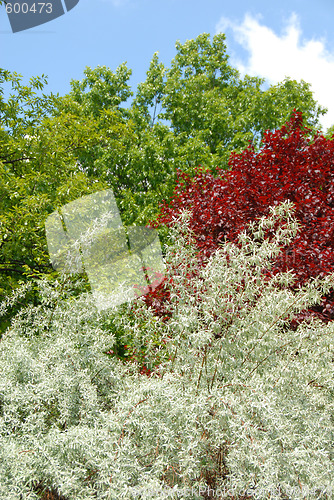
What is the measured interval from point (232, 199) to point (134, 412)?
4.65m

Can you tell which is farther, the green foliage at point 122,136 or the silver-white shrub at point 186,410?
the green foliage at point 122,136

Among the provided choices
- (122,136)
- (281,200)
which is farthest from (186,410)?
(122,136)

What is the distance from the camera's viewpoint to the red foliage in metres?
5.77

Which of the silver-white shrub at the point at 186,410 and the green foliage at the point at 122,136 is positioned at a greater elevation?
the green foliage at the point at 122,136

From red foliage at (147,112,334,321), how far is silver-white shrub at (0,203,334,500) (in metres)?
2.02

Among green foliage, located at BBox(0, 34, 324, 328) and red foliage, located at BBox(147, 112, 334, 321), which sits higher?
green foliage, located at BBox(0, 34, 324, 328)

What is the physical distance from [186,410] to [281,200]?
4.40 metres

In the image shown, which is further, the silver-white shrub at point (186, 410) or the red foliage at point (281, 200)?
the red foliage at point (281, 200)

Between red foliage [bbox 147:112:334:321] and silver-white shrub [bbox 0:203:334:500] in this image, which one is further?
red foliage [bbox 147:112:334:321]

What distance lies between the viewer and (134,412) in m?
2.80

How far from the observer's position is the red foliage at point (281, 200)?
577 centimetres

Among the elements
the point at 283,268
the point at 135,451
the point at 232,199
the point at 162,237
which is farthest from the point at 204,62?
the point at 135,451

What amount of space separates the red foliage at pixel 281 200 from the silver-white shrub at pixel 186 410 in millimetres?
2018

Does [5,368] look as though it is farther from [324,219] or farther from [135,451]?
[324,219]
